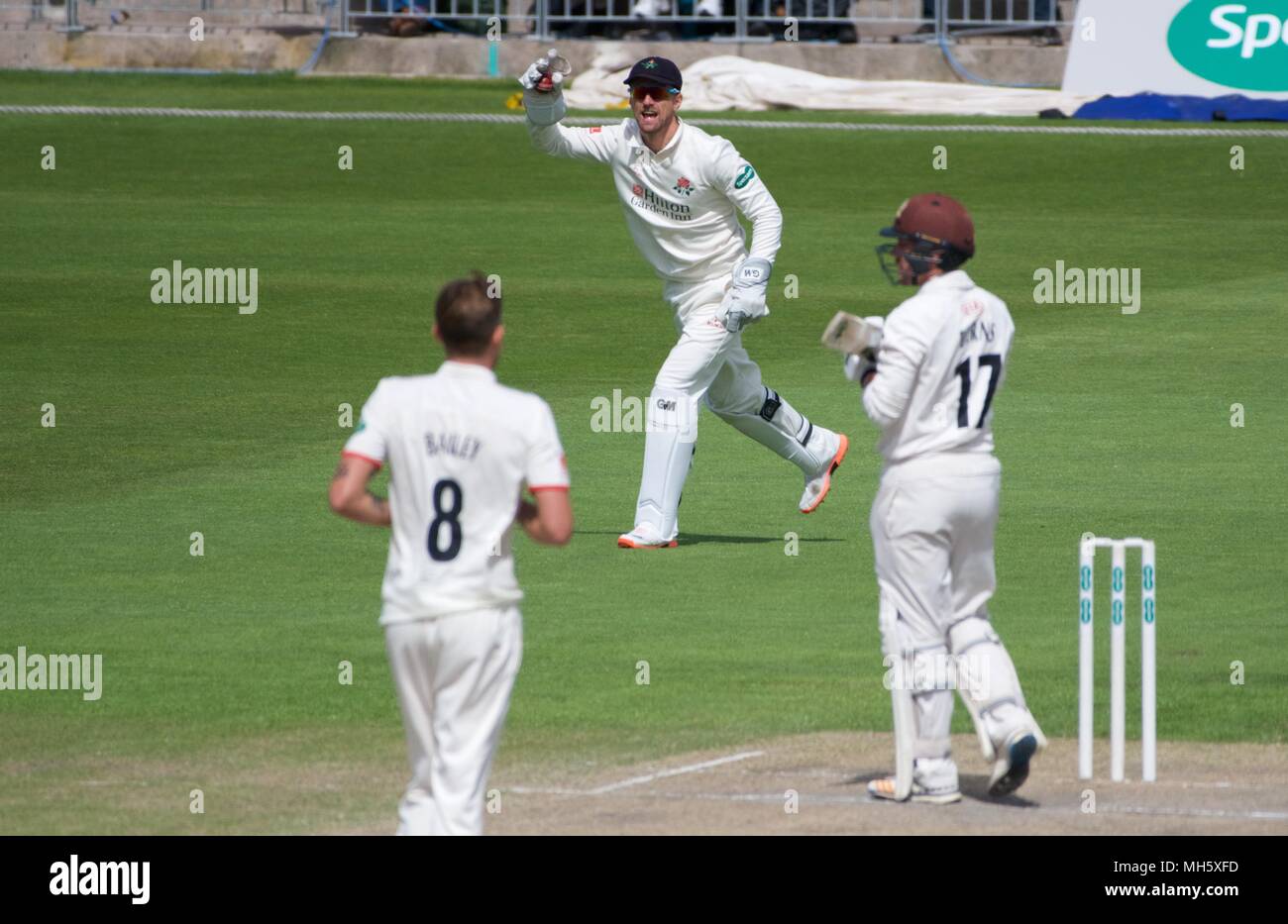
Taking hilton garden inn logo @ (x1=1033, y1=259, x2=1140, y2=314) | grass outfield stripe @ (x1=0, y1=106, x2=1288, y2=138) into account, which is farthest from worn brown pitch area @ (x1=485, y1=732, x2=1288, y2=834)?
grass outfield stripe @ (x1=0, y1=106, x2=1288, y2=138)

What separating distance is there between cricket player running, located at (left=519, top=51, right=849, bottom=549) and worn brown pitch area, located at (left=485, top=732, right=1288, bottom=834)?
4037 millimetres

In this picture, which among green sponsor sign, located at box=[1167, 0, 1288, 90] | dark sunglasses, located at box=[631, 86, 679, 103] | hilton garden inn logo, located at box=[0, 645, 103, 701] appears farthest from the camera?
green sponsor sign, located at box=[1167, 0, 1288, 90]

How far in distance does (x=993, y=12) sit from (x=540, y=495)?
27.0 meters

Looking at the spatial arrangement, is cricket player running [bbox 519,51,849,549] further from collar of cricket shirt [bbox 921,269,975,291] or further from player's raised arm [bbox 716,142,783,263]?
collar of cricket shirt [bbox 921,269,975,291]

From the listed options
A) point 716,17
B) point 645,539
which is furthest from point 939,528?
point 716,17

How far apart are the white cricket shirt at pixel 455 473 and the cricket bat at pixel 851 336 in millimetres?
1693

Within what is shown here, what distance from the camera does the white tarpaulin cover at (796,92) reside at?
29859mm

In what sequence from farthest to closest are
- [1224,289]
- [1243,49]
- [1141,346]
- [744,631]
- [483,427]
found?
[1243,49], [1224,289], [1141,346], [744,631], [483,427]

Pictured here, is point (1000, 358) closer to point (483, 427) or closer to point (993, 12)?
point (483, 427)

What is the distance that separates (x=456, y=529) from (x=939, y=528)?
81.6 inches

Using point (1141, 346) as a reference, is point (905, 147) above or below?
above

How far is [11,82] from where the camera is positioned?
3266 centimetres

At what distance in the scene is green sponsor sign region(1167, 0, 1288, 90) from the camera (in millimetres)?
26861

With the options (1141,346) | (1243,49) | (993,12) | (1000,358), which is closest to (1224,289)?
(1141,346)
